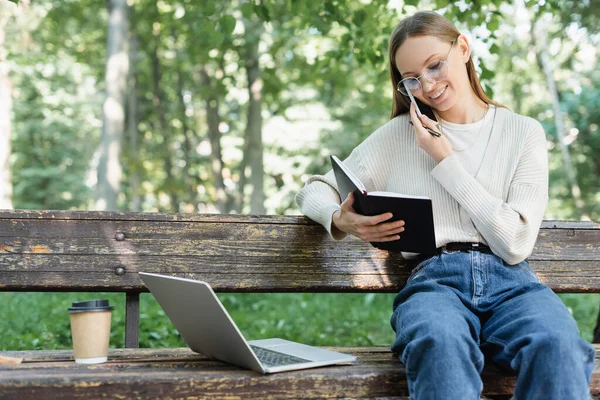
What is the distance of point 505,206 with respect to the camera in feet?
7.47

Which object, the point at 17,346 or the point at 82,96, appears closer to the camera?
the point at 17,346

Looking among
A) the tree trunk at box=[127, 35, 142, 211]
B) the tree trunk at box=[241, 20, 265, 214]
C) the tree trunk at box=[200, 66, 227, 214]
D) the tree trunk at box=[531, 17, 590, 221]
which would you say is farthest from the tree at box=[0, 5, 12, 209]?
the tree trunk at box=[531, 17, 590, 221]

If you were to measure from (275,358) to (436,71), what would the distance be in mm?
1164

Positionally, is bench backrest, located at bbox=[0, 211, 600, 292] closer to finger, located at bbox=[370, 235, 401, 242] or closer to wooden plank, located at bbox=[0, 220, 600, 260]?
wooden plank, located at bbox=[0, 220, 600, 260]

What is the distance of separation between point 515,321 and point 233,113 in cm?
1661

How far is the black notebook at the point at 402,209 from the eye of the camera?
2.10 m

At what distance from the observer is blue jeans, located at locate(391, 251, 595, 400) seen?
1796 mm

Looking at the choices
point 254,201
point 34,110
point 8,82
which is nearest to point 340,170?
point 254,201

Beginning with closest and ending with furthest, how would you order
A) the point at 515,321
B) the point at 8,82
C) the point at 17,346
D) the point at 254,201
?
the point at 515,321 → the point at 17,346 → the point at 254,201 → the point at 8,82

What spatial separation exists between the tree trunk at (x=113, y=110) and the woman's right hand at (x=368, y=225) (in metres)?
7.51

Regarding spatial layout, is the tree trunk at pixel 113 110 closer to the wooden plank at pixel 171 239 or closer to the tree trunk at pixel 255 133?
the tree trunk at pixel 255 133

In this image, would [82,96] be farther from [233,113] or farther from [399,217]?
[399,217]

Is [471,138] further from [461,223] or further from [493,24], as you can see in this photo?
[493,24]

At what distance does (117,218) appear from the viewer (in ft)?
8.36
